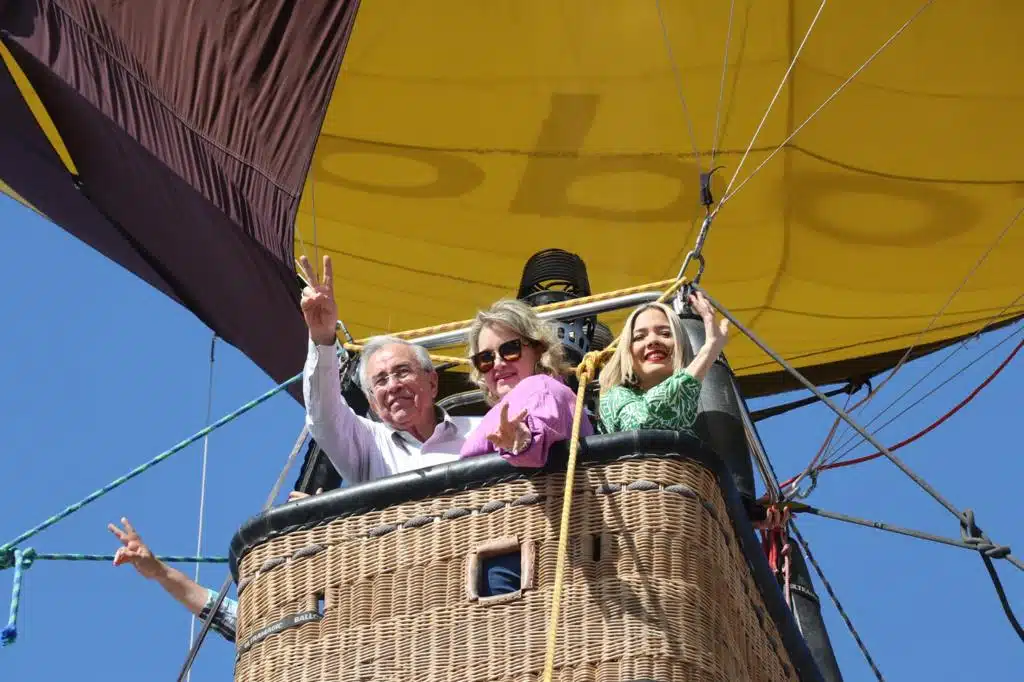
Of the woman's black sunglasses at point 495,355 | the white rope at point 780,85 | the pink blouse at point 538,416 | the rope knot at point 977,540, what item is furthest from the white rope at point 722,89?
the pink blouse at point 538,416

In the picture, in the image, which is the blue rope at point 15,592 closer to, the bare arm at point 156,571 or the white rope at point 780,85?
the bare arm at point 156,571

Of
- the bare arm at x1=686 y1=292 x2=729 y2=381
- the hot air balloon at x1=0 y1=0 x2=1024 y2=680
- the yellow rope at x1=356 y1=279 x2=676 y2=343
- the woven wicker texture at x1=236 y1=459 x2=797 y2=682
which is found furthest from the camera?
the yellow rope at x1=356 y1=279 x2=676 y2=343

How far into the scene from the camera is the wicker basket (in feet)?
9.94

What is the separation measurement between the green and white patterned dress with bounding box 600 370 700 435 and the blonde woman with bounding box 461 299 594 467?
72mm

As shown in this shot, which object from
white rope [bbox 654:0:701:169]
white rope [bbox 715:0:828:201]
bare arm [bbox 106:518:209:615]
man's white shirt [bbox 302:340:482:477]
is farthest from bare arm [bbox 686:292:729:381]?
white rope [bbox 654:0:701:169]

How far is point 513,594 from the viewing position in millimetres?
3090

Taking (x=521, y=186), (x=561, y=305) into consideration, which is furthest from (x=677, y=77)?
(x=561, y=305)

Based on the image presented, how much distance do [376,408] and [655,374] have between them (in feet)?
2.07

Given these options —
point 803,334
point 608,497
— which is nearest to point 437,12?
point 803,334

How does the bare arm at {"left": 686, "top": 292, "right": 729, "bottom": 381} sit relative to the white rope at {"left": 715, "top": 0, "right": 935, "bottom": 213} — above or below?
below

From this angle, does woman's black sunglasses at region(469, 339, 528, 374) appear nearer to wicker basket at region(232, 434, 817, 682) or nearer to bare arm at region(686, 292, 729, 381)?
bare arm at region(686, 292, 729, 381)

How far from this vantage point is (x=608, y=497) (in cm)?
315

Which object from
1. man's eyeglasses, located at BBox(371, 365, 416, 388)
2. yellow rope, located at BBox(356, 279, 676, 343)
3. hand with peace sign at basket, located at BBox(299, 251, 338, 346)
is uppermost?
yellow rope, located at BBox(356, 279, 676, 343)

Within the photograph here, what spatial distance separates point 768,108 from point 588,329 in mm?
3647
